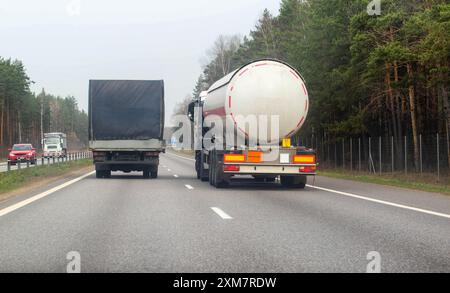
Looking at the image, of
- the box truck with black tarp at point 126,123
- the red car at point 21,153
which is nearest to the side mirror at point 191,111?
the box truck with black tarp at point 126,123

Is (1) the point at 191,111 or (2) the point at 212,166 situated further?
(1) the point at 191,111

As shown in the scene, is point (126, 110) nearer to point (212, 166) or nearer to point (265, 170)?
point (212, 166)

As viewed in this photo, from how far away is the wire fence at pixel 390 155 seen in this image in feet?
92.0

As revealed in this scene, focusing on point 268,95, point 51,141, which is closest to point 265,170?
point 268,95

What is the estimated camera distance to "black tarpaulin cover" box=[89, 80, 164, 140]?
22859 mm

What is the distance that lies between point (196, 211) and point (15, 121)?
10896cm

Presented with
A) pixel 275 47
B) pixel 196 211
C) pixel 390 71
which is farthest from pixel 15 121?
pixel 196 211

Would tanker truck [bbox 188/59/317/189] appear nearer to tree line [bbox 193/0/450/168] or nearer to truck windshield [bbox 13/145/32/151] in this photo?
tree line [bbox 193/0/450/168]

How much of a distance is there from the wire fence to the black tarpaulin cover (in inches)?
429

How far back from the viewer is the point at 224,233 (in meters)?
8.72

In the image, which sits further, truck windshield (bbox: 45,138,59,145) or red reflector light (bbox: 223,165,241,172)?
truck windshield (bbox: 45,138,59,145)

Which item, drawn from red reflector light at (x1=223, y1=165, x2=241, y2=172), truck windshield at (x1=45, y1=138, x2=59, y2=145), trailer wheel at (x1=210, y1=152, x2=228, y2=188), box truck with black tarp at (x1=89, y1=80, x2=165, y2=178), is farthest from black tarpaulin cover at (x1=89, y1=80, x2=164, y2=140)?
truck windshield at (x1=45, y1=138, x2=59, y2=145)

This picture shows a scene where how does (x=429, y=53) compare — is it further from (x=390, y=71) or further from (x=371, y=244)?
(x=371, y=244)

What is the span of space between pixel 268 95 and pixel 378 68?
15155 millimetres
